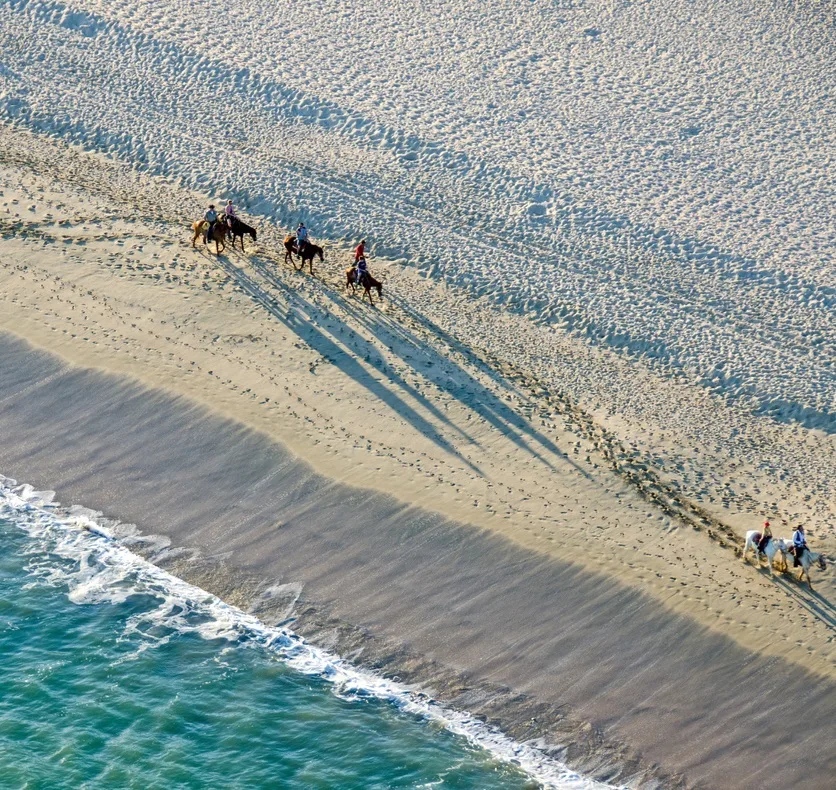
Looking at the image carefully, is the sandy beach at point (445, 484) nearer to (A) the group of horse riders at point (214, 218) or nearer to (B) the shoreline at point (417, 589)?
(B) the shoreline at point (417, 589)

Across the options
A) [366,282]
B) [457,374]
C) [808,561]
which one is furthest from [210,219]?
[808,561]

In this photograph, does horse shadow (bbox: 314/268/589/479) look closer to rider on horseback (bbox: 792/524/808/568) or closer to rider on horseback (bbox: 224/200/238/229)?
rider on horseback (bbox: 224/200/238/229)

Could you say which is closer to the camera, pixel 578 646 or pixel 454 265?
pixel 578 646

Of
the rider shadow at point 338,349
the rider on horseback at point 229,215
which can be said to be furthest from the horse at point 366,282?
the rider on horseback at point 229,215

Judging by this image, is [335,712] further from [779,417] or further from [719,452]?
[779,417]

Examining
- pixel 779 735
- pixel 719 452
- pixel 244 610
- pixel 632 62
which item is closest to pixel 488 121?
pixel 632 62

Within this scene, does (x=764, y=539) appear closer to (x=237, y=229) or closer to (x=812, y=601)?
(x=812, y=601)

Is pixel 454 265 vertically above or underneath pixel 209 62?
underneath
